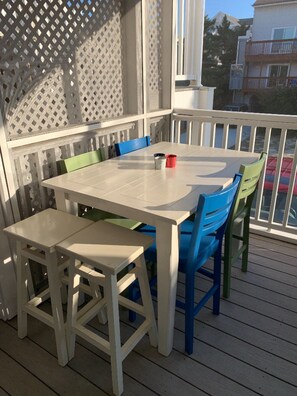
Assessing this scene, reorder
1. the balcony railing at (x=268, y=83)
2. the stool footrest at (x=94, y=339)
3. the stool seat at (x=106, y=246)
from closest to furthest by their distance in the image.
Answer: the stool seat at (x=106, y=246) → the stool footrest at (x=94, y=339) → the balcony railing at (x=268, y=83)

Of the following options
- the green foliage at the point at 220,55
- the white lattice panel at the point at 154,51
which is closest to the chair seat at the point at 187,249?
the white lattice panel at the point at 154,51

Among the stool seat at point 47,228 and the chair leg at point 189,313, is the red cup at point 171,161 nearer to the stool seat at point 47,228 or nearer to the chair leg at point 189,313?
the stool seat at point 47,228

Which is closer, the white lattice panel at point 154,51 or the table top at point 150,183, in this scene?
the table top at point 150,183

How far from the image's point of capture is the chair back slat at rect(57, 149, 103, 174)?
1963 millimetres

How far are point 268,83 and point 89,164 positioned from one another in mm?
11443

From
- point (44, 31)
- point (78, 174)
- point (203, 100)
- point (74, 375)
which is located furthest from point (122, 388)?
point (203, 100)

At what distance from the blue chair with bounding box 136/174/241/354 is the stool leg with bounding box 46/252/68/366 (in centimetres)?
52

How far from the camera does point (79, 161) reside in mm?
2057

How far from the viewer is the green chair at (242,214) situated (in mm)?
1782

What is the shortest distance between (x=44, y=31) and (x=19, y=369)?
2.00 metres

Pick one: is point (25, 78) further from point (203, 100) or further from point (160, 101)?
point (203, 100)

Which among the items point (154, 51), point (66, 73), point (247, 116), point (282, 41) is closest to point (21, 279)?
point (66, 73)

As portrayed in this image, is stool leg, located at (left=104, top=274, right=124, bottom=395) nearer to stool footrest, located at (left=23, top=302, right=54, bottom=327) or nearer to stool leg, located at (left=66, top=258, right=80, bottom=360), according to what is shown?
stool leg, located at (left=66, top=258, right=80, bottom=360)

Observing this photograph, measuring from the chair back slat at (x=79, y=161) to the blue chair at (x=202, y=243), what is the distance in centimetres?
66
